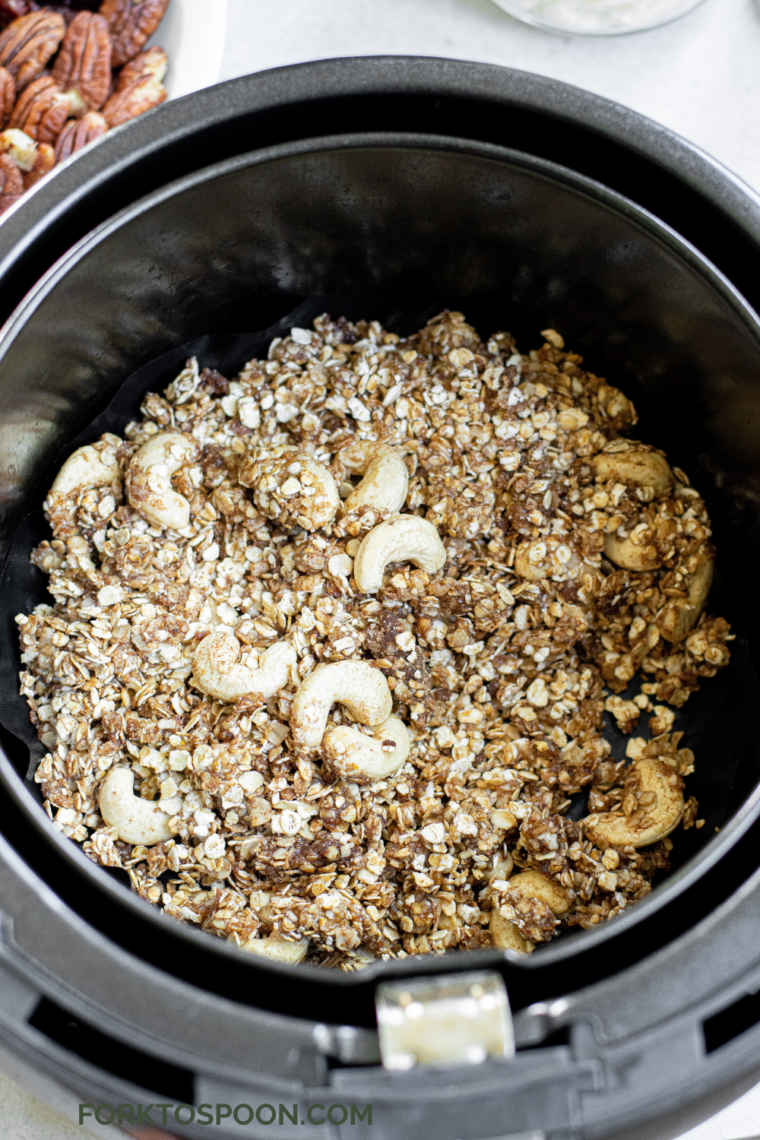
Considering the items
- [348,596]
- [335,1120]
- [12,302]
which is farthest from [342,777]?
[12,302]

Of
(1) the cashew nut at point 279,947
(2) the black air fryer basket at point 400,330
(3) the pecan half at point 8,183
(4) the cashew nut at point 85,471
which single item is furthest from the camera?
(3) the pecan half at point 8,183

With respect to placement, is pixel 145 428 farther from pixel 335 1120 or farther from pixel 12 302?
pixel 335 1120

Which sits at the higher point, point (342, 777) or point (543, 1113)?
point (543, 1113)

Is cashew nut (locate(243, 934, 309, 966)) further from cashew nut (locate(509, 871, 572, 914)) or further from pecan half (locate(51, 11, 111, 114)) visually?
pecan half (locate(51, 11, 111, 114))

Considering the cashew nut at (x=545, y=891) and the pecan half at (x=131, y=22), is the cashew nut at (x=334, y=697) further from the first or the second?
the pecan half at (x=131, y=22)

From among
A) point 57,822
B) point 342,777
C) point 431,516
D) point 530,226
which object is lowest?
point 57,822

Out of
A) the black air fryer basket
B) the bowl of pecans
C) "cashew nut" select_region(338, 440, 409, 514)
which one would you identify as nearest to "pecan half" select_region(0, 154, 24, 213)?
the bowl of pecans

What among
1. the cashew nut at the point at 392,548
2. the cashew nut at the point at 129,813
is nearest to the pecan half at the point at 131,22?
the cashew nut at the point at 392,548
